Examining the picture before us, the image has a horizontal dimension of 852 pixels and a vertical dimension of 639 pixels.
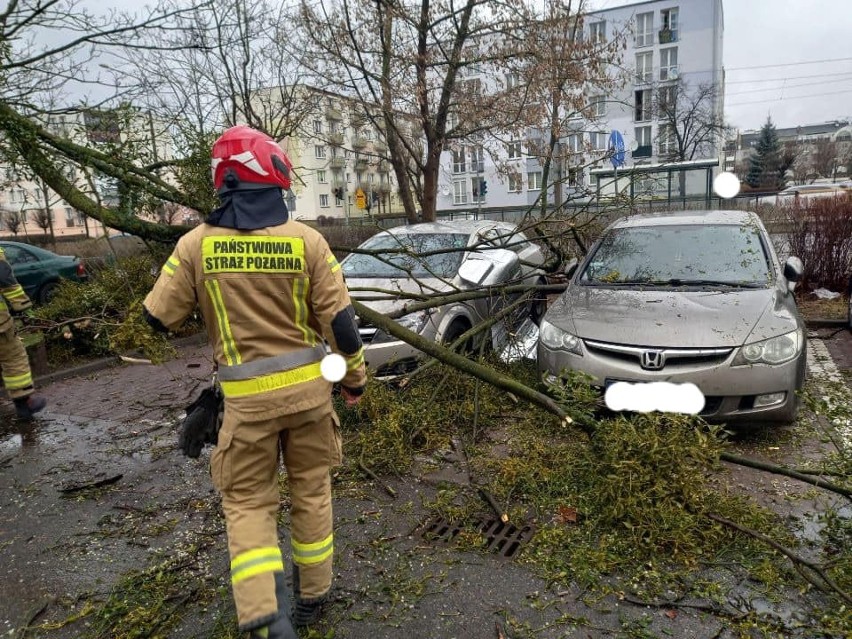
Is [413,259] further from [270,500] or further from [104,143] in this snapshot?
[270,500]

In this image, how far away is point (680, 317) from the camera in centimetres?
427

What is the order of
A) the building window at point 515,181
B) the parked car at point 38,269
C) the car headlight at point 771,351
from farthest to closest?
1. the parked car at point 38,269
2. the building window at point 515,181
3. the car headlight at point 771,351

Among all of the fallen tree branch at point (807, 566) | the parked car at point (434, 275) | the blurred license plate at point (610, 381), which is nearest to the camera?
the fallen tree branch at point (807, 566)

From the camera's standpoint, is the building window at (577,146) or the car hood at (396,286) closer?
the car hood at (396,286)

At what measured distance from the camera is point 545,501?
3496 millimetres

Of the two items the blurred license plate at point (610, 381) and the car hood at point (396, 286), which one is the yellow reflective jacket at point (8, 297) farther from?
the blurred license plate at point (610, 381)

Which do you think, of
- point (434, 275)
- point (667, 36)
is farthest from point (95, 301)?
point (667, 36)

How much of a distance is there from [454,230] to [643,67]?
52.1 m

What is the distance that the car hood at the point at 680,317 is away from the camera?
13.4 feet

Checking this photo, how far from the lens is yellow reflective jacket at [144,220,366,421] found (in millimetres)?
2344

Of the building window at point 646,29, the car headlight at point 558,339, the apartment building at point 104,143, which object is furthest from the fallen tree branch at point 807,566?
the building window at point 646,29

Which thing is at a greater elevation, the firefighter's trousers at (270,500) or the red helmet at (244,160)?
the red helmet at (244,160)

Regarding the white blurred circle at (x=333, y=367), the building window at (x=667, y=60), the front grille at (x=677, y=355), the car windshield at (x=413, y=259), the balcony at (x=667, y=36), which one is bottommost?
the front grille at (x=677, y=355)

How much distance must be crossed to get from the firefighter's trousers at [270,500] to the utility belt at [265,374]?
0.11m
